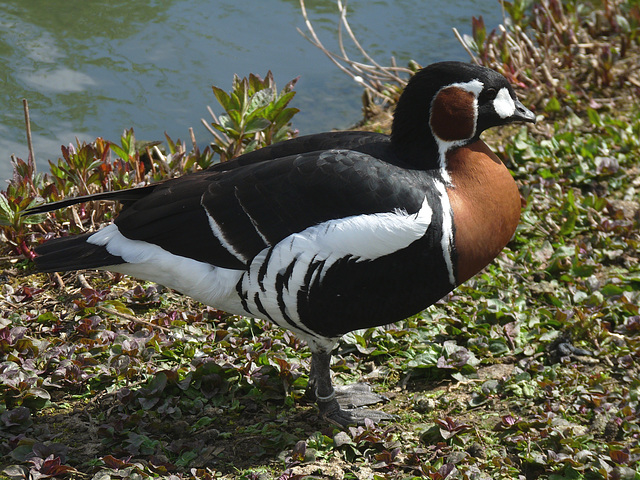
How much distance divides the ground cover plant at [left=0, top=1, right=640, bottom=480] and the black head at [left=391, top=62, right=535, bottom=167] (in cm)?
101

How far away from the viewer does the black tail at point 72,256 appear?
3.20 m

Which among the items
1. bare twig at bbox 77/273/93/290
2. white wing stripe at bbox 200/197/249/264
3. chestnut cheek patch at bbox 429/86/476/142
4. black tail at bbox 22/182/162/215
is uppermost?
chestnut cheek patch at bbox 429/86/476/142

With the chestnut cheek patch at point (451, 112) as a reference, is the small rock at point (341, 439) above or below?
below

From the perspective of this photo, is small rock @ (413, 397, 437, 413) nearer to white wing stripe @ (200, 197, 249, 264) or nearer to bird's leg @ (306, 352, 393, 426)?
bird's leg @ (306, 352, 393, 426)

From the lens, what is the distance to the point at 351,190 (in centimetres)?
301

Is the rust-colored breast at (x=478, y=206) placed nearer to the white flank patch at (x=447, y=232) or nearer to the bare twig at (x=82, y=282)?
the white flank patch at (x=447, y=232)

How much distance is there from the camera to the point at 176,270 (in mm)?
3211

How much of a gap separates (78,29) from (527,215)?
4077mm

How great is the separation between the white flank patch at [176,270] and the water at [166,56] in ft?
7.82

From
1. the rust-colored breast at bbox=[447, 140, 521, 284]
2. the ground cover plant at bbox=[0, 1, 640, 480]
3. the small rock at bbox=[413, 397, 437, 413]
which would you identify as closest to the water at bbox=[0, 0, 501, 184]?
the ground cover plant at bbox=[0, 1, 640, 480]

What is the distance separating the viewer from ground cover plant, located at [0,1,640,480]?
10.2ft

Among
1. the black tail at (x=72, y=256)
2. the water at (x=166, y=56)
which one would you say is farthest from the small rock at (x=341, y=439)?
the water at (x=166, y=56)

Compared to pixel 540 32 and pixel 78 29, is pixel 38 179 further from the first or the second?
pixel 540 32

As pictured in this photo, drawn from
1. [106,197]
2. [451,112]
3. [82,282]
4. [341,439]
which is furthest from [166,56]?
[341,439]
